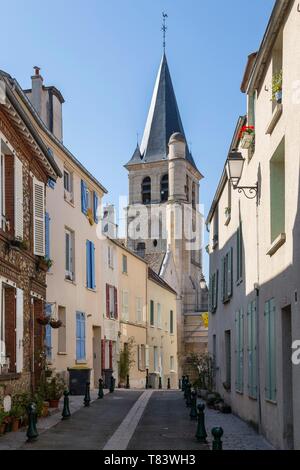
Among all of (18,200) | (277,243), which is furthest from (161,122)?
(277,243)

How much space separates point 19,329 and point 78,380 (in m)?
7.95

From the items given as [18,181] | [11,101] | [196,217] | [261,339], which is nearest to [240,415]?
[261,339]

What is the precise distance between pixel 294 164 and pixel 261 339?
387 cm

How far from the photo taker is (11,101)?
12688 millimetres

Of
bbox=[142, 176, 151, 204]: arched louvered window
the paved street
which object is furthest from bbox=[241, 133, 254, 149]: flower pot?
bbox=[142, 176, 151, 204]: arched louvered window

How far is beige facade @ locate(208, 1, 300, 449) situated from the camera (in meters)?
9.11

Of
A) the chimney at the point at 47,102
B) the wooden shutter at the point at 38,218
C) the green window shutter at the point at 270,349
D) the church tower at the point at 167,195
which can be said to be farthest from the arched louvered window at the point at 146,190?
the green window shutter at the point at 270,349

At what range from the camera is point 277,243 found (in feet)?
32.7

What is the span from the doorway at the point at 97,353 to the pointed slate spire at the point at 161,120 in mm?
45546

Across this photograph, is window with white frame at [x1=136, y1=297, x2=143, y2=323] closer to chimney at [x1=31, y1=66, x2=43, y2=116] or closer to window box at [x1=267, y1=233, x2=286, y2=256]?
chimney at [x1=31, y1=66, x2=43, y2=116]

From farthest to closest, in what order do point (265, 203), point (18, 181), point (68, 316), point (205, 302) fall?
point (205, 302) < point (68, 316) < point (18, 181) < point (265, 203)

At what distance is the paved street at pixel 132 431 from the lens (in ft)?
35.6

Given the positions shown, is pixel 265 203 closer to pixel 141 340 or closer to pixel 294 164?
pixel 294 164

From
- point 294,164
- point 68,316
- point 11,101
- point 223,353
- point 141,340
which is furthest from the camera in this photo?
point 141,340
